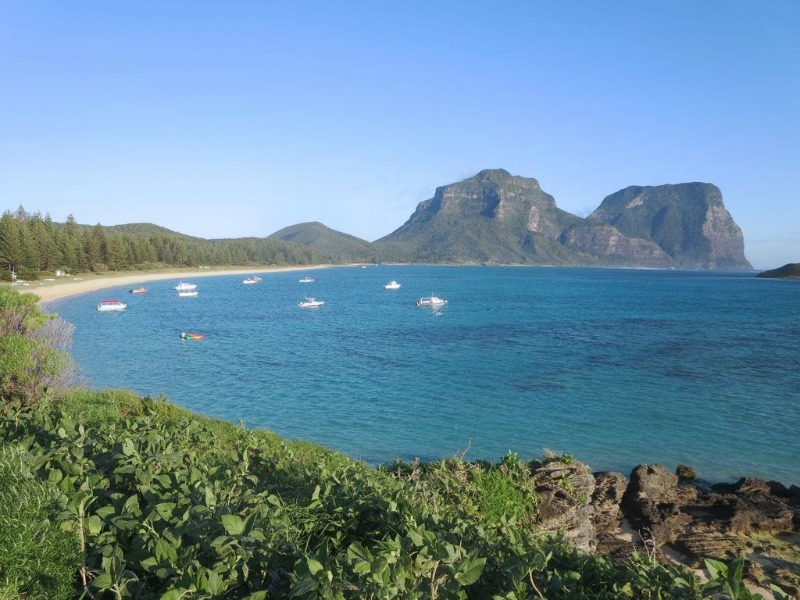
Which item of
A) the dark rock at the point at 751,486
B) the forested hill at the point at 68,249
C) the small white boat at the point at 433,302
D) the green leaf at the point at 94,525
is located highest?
the forested hill at the point at 68,249

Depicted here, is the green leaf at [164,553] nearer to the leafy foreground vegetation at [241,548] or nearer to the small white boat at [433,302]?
the leafy foreground vegetation at [241,548]

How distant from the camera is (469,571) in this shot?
366cm

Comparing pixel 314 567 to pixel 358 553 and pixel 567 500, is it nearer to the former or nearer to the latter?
pixel 358 553

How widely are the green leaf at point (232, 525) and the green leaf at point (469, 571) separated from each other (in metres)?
1.63

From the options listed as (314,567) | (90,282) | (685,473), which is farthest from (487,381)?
(90,282)

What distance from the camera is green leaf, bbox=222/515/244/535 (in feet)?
12.6

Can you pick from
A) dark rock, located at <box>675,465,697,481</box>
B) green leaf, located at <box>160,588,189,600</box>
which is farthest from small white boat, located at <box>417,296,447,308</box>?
green leaf, located at <box>160,588,189,600</box>

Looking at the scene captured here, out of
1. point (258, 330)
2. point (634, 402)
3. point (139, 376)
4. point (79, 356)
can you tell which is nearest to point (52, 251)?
point (258, 330)

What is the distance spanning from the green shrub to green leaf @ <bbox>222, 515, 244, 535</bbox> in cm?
128

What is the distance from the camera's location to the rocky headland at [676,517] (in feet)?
42.3

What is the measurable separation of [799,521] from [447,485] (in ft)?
38.6

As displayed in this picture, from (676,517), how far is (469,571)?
47.7 ft

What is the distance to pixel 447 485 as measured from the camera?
10.8 m

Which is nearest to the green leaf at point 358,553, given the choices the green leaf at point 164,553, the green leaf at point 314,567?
the green leaf at point 314,567
